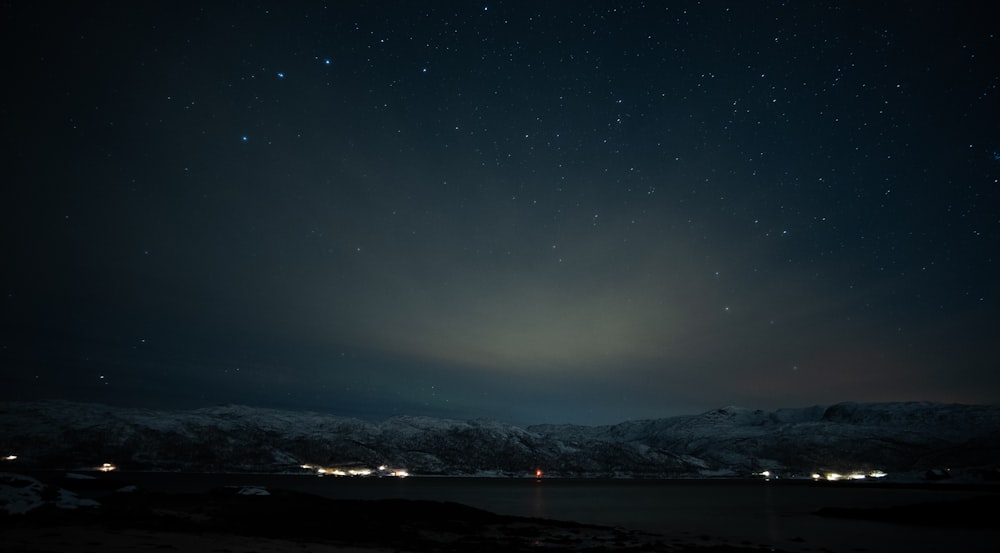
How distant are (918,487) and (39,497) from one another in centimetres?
19476

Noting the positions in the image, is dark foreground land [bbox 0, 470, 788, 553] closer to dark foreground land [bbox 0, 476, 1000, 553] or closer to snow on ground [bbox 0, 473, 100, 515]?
dark foreground land [bbox 0, 476, 1000, 553]

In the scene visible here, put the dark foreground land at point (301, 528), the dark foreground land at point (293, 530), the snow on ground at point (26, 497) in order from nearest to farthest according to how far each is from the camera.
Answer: the dark foreground land at point (293, 530), the dark foreground land at point (301, 528), the snow on ground at point (26, 497)

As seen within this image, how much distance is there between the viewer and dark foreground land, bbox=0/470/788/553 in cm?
2662

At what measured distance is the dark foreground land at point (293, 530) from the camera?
26.6 meters

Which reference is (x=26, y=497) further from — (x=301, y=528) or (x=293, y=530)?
(x=301, y=528)

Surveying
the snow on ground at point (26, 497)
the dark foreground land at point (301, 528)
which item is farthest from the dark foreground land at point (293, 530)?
the snow on ground at point (26, 497)

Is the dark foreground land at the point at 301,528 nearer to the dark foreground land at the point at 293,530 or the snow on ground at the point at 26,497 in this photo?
the dark foreground land at the point at 293,530

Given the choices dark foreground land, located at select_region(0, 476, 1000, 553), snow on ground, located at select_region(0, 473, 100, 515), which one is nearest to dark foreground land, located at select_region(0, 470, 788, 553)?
dark foreground land, located at select_region(0, 476, 1000, 553)

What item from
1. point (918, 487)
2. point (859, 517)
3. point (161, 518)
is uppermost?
point (161, 518)

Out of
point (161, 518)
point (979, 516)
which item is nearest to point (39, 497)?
point (161, 518)

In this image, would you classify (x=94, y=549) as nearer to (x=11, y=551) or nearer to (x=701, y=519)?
(x=11, y=551)

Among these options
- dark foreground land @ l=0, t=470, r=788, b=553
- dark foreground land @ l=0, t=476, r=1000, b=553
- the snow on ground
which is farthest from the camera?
the snow on ground

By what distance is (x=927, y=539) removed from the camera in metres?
44.2

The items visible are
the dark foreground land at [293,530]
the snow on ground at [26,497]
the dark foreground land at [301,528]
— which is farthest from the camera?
the snow on ground at [26,497]
